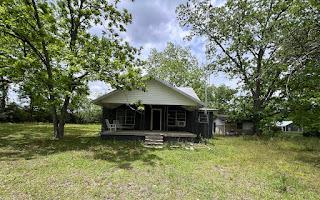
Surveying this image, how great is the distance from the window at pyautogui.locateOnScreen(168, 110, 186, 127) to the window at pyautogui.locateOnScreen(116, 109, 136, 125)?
2976mm

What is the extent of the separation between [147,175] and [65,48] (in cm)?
948

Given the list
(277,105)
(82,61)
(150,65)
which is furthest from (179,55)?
(82,61)

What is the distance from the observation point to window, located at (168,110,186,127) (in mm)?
20922

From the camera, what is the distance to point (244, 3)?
26.3m

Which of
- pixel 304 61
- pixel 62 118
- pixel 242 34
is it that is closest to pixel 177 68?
pixel 242 34

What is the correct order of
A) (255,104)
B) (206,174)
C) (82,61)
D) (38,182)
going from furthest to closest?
1. (255,104)
2. (82,61)
3. (206,174)
4. (38,182)

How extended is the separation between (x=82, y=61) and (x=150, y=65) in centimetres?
3293

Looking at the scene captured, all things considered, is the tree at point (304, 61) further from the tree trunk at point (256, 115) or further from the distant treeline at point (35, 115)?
the distant treeline at point (35, 115)

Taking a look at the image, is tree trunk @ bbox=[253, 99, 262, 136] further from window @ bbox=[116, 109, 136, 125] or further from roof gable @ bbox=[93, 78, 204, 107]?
window @ bbox=[116, 109, 136, 125]

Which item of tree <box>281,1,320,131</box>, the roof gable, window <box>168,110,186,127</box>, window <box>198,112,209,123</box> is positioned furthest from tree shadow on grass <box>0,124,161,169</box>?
window <box>198,112,209,123</box>

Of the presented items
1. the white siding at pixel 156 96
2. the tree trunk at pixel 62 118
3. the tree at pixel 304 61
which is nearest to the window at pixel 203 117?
the white siding at pixel 156 96

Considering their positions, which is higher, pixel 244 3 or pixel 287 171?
pixel 244 3

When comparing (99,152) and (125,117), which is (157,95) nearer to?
(125,117)

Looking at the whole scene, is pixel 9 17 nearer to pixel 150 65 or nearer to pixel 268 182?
pixel 268 182
